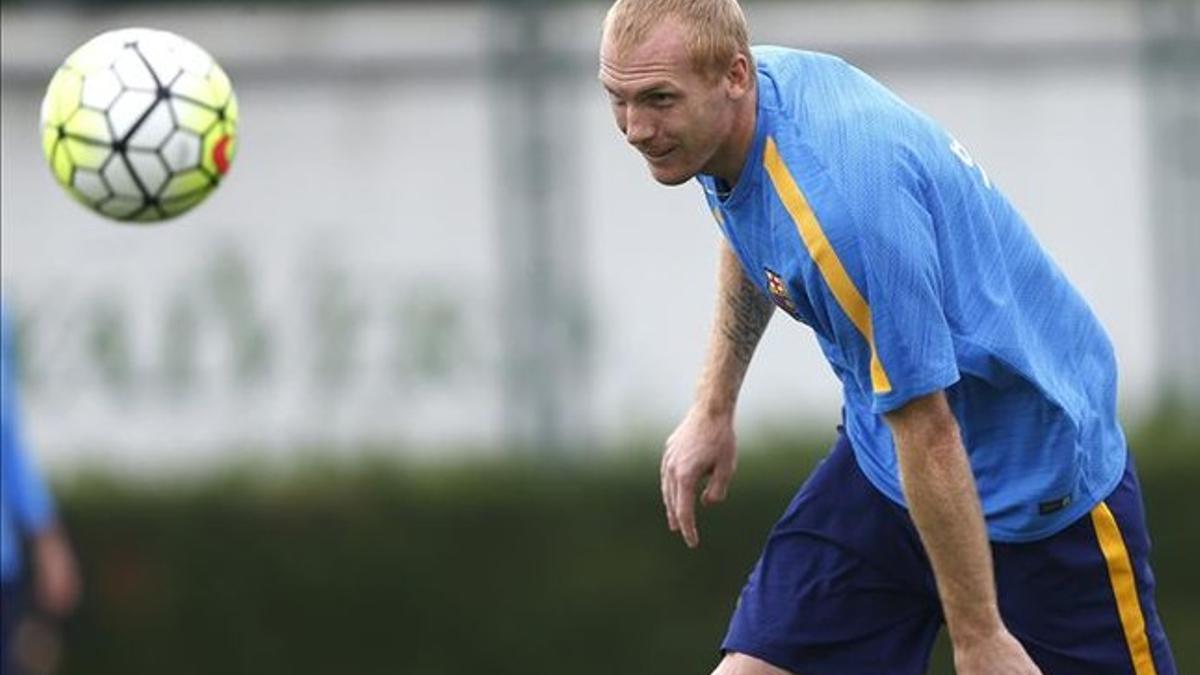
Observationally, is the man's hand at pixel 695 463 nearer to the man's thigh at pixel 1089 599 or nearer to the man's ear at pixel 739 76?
the man's thigh at pixel 1089 599

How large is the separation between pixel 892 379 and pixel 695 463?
1.08 m

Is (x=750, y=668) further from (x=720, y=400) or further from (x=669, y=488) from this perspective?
(x=720, y=400)

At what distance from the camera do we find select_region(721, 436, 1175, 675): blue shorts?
19.4 feet

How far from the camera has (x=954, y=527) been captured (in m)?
5.29

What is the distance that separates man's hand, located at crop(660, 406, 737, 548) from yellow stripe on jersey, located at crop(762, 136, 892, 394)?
3.23ft

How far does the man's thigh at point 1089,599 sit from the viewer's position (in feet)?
19.3

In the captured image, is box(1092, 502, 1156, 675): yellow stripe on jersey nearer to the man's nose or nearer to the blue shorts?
the blue shorts

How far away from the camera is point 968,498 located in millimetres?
5281

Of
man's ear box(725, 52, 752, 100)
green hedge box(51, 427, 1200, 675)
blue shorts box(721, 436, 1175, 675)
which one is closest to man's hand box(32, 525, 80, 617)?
green hedge box(51, 427, 1200, 675)

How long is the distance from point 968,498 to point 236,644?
6.44m

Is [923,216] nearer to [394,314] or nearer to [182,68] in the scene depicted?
[182,68]

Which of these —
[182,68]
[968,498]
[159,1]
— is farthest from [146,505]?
[968,498]

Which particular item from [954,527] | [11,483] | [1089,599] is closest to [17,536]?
[11,483]

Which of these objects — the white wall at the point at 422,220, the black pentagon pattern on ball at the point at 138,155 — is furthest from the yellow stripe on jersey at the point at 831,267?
the white wall at the point at 422,220
